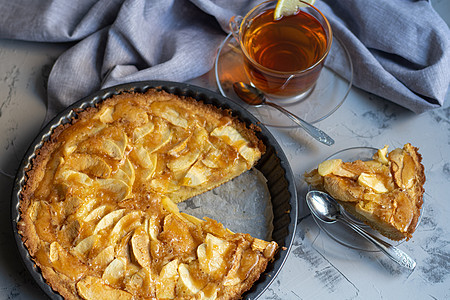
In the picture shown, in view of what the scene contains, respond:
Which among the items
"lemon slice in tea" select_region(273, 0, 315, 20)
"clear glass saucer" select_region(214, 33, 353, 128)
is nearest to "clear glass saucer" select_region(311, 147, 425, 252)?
"clear glass saucer" select_region(214, 33, 353, 128)

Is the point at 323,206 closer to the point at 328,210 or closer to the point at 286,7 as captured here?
the point at 328,210

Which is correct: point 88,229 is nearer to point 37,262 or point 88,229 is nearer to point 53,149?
point 37,262

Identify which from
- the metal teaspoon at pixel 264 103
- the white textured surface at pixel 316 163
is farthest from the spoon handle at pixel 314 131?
the white textured surface at pixel 316 163

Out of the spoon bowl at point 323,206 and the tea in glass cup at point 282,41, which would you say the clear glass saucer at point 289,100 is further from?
the spoon bowl at point 323,206

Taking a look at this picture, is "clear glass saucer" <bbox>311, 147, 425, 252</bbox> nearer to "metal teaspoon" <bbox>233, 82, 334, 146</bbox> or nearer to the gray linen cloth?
"metal teaspoon" <bbox>233, 82, 334, 146</bbox>

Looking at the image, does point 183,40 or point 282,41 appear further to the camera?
point 183,40

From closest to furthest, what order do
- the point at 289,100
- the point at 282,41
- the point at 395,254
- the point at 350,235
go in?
the point at 395,254, the point at 350,235, the point at 282,41, the point at 289,100

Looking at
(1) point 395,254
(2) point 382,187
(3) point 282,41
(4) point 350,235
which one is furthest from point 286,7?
(1) point 395,254
